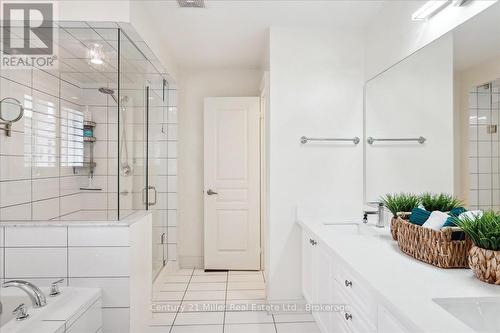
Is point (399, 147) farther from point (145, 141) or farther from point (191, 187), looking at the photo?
point (191, 187)

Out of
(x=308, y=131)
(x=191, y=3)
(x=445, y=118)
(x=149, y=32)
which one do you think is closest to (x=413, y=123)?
(x=445, y=118)

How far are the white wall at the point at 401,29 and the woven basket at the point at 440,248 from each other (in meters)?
1.08

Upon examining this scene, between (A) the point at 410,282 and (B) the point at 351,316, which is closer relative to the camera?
(A) the point at 410,282

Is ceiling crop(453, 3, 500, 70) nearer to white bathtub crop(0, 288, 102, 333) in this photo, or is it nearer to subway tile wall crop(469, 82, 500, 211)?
subway tile wall crop(469, 82, 500, 211)

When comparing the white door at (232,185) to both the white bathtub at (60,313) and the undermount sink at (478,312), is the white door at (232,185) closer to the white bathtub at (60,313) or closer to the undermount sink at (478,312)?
the white bathtub at (60,313)

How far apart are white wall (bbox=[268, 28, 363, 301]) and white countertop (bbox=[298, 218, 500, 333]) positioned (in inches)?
35.2

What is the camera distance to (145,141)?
115 inches

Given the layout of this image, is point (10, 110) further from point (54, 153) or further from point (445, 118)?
point (445, 118)

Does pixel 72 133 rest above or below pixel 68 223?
above

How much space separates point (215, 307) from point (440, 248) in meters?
2.14

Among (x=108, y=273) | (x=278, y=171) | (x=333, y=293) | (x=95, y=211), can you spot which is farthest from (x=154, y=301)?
(x=333, y=293)

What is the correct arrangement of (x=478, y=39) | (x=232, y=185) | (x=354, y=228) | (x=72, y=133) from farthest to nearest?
(x=232, y=185), (x=354, y=228), (x=72, y=133), (x=478, y=39)

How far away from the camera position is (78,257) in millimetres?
2174

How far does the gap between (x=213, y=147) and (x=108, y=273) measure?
2203mm
